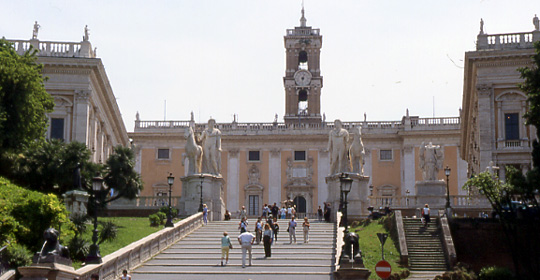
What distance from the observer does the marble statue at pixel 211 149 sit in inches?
1842

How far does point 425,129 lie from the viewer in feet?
265

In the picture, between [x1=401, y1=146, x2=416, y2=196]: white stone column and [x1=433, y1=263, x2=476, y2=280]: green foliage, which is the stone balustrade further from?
[x1=433, y1=263, x2=476, y2=280]: green foliage

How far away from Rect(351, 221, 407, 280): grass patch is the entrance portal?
4108 cm

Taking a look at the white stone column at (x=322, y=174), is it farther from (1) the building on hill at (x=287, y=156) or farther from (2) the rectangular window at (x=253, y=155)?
(2) the rectangular window at (x=253, y=155)

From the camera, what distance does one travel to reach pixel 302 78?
9075cm

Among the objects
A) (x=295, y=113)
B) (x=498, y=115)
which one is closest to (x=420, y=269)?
(x=498, y=115)

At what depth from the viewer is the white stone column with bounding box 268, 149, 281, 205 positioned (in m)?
81.9

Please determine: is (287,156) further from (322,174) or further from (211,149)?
(211,149)

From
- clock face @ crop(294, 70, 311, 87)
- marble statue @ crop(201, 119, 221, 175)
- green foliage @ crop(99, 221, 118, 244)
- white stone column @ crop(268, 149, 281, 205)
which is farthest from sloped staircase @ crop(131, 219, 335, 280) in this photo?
clock face @ crop(294, 70, 311, 87)

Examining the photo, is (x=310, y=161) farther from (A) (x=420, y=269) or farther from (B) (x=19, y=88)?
(A) (x=420, y=269)

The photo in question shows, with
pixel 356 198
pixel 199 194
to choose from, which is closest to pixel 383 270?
pixel 356 198

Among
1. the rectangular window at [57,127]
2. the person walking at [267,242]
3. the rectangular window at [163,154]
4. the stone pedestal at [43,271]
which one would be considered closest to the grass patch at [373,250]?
the person walking at [267,242]

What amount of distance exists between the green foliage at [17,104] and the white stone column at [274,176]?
135 feet

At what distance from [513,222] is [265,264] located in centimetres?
1179
